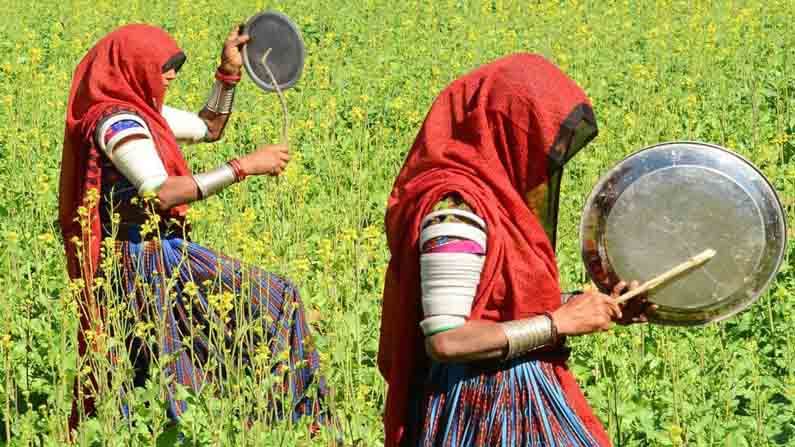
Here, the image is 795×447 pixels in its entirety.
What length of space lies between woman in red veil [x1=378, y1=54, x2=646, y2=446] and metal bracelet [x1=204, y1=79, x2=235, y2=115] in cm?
237

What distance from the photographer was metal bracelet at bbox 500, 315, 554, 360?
2.61 meters

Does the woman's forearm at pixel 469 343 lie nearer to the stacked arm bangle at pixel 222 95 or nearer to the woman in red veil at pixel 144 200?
the woman in red veil at pixel 144 200

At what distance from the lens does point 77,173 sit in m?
4.35

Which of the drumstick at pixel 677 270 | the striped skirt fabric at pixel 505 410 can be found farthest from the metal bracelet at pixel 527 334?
the drumstick at pixel 677 270

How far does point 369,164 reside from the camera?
7.55m

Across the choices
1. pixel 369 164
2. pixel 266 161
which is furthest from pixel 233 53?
pixel 369 164

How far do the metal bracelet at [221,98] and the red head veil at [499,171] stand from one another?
7.79 feet

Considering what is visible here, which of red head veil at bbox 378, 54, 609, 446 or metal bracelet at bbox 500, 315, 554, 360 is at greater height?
red head veil at bbox 378, 54, 609, 446

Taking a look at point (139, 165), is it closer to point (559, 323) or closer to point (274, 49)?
point (274, 49)

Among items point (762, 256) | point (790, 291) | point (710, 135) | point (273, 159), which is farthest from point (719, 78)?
point (762, 256)

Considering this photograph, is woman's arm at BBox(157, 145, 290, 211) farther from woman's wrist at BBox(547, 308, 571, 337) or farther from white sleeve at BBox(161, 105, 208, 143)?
woman's wrist at BBox(547, 308, 571, 337)

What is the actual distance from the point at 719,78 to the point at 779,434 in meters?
5.50

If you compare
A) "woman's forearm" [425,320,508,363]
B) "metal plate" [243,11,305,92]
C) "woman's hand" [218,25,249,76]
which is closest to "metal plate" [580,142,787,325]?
"woman's forearm" [425,320,508,363]

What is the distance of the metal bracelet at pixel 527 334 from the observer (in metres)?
2.61
